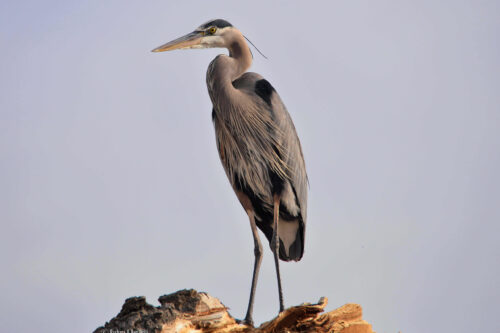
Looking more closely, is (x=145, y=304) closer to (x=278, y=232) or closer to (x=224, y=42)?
(x=278, y=232)

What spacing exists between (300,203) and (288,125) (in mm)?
659

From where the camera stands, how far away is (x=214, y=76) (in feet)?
16.6

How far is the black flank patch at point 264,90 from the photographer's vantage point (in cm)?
514

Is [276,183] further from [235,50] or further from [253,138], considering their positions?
[235,50]

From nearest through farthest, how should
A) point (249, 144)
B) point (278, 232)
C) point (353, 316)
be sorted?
1. point (353, 316)
2. point (249, 144)
3. point (278, 232)

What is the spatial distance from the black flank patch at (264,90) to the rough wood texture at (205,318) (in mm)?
1776

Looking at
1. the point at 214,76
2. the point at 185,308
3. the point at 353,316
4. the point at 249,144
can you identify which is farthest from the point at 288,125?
the point at 185,308

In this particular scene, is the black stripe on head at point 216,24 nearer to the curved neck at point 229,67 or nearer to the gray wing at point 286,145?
the curved neck at point 229,67

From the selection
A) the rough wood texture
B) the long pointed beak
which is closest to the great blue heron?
the long pointed beak

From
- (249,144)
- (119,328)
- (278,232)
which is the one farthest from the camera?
(278,232)

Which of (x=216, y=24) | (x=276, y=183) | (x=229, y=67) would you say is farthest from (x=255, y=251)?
(x=216, y=24)

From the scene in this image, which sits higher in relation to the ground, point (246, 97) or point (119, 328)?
point (246, 97)

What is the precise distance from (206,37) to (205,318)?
101 inches

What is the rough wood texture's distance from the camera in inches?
134
